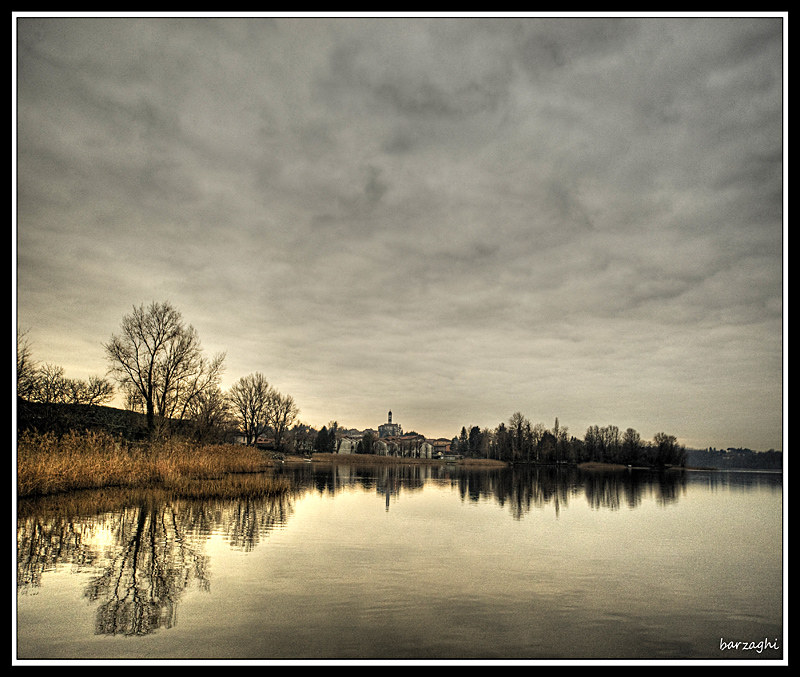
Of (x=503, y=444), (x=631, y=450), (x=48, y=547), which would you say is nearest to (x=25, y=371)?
(x=48, y=547)

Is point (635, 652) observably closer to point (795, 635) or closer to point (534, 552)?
point (795, 635)

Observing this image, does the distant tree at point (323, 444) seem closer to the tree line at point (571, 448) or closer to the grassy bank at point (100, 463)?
the tree line at point (571, 448)

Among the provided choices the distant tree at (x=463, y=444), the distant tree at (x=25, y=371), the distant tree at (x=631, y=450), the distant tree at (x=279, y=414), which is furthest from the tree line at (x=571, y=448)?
the distant tree at (x=25, y=371)

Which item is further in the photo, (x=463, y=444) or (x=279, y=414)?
(x=463, y=444)

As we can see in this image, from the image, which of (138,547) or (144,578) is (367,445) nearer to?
(138,547)

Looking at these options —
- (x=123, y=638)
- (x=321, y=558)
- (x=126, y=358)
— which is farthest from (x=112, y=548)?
(x=126, y=358)

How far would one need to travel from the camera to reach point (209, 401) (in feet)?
160

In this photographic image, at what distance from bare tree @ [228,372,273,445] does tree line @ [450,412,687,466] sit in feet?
206

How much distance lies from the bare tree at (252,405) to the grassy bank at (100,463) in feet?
164

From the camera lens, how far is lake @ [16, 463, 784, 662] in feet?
24.1

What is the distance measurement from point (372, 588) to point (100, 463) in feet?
59.0

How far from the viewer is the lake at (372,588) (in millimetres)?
7344

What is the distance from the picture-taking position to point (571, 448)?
128 m

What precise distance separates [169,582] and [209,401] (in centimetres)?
4155
